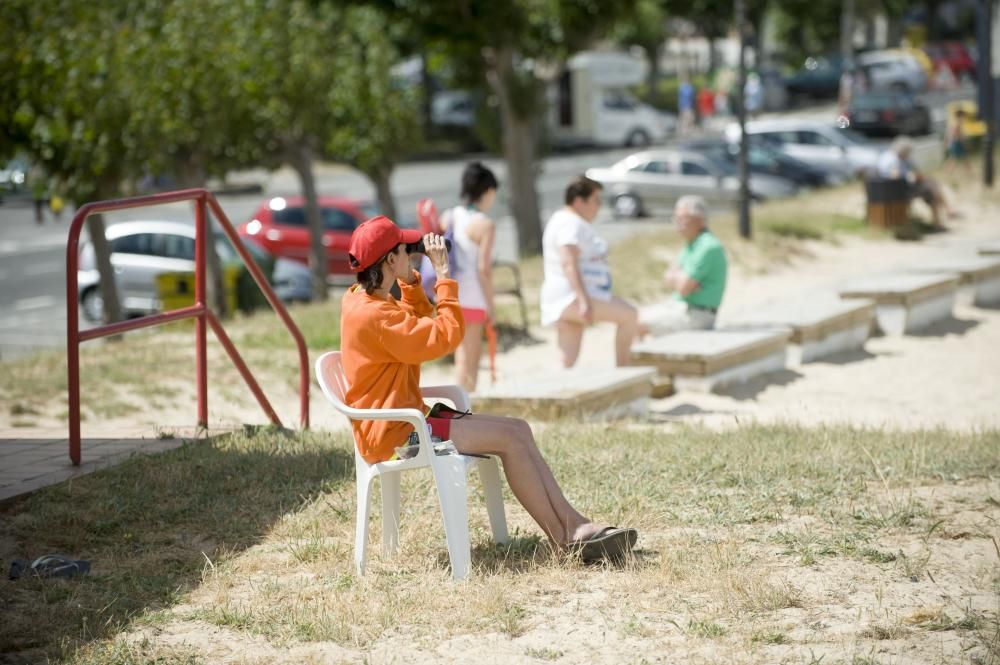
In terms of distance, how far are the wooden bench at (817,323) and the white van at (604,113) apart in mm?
32988

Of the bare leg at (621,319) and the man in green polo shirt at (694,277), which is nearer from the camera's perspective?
the bare leg at (621,319)

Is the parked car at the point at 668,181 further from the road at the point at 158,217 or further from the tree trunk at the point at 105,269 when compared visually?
the tree trunk at the point at 105,269

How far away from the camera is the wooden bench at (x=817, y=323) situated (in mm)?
11242

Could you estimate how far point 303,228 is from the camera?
76.6 ft

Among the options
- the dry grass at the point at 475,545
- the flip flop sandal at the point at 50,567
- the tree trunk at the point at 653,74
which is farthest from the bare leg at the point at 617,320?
the tree trunk at the point at 653,74

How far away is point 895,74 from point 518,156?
3382cm

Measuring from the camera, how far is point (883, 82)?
5038 centimetres

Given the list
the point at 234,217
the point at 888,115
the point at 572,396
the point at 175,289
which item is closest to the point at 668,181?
the point at 234,217

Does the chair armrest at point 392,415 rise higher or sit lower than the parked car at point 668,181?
lower

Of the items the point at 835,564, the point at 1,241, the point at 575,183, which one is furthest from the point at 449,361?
the point at 1,241

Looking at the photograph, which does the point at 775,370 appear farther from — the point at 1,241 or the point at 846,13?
the point at 846,13

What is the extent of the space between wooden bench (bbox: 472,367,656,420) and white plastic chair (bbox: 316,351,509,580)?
2.68m

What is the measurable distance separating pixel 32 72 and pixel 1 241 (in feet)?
61.1

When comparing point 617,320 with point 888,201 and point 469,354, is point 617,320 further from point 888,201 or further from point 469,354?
point 888,201
